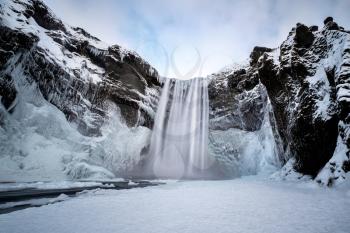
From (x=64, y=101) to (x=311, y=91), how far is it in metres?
22.0

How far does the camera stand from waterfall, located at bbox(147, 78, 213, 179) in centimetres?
3216

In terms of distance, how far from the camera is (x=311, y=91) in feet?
52.1

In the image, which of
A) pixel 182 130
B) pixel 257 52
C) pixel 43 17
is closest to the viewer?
pixel 43 17

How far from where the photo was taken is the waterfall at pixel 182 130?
105 ft

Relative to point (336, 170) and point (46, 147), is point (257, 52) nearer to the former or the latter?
point (336, 170)

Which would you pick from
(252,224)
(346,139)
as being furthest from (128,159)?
(252,224)

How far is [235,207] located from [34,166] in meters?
17.9

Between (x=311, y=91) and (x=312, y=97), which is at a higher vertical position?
(x=311, y=91)

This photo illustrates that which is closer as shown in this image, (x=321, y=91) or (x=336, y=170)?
(x=336, y=170)

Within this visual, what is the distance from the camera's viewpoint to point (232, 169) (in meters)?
31.2

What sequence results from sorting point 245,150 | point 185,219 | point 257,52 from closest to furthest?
point 185,219 < point 257,52 < point 245,150

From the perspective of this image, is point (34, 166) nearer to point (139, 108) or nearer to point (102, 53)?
point (139, 108)

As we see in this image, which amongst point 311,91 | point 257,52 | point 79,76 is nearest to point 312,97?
point 311,91

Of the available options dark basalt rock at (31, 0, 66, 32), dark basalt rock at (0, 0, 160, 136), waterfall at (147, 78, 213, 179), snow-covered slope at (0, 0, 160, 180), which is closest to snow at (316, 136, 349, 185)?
snow-covered slope at (0, 0, 160, 180)
